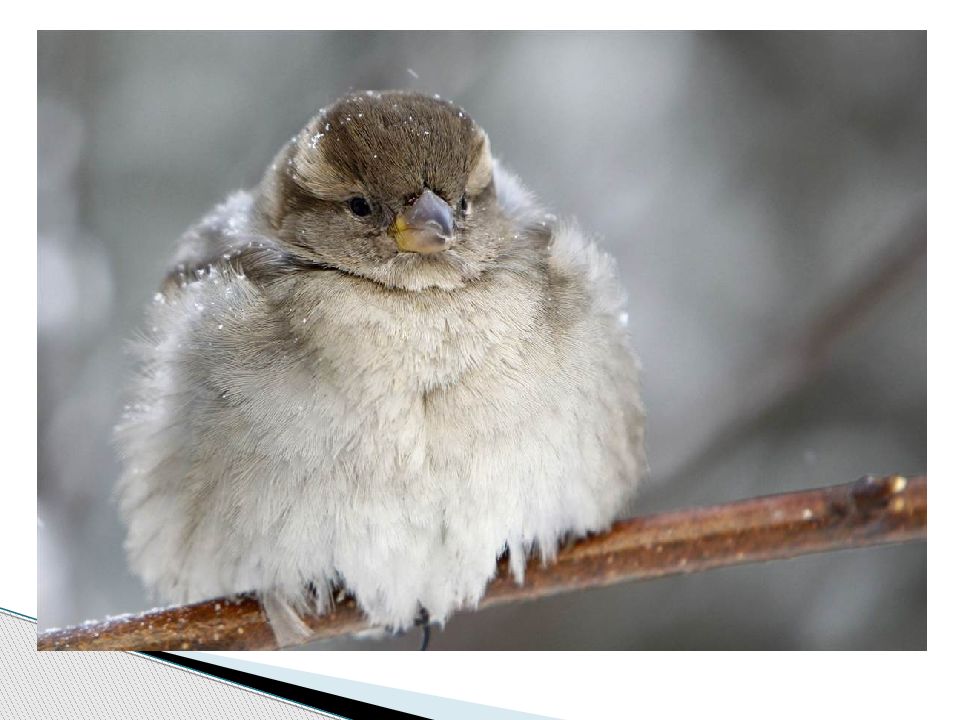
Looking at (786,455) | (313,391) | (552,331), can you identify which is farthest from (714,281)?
(313,391)

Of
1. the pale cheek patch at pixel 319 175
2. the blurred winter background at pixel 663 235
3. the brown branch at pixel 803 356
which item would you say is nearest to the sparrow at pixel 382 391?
the pale cheek patch at pixel 319 175

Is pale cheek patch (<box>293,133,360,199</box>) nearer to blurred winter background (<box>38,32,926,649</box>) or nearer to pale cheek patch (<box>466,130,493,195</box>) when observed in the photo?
pale cheek patch (<box>466,130,493,195</box>)

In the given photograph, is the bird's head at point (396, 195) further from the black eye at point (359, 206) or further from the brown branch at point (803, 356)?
the brown branch at point (803, 356)

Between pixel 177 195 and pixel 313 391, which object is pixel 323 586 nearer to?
pixel 313 391

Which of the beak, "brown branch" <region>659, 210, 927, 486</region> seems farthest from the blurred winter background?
the beak

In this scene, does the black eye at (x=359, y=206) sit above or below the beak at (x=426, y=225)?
above
